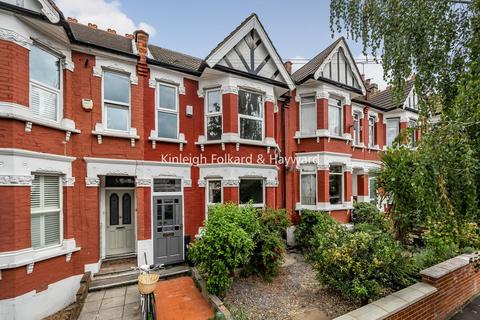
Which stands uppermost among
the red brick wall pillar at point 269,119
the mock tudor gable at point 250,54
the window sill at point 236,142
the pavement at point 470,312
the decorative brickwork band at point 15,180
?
the mock tudor gable at point 250,54

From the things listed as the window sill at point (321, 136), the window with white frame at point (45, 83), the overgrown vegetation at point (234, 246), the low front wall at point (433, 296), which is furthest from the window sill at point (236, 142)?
the low front wall at point (433, 296)

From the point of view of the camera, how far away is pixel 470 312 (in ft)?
19.2

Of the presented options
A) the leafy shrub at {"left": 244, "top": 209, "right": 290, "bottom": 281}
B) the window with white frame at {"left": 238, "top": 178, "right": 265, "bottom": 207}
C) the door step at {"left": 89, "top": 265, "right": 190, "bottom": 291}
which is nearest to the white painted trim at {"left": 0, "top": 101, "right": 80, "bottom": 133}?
the door step at {"left": 89, "top": 265, "right": 190, "bottom": 291}

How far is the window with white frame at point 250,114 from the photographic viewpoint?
30.5 feet

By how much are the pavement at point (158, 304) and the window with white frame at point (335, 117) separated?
8.77 meters

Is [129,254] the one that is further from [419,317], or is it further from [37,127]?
[419,317]

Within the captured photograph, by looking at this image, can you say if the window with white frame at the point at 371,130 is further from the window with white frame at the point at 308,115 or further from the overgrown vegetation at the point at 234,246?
the overgrown vegetation at the point at 234,246

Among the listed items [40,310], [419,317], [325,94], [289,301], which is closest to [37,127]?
[40,310]

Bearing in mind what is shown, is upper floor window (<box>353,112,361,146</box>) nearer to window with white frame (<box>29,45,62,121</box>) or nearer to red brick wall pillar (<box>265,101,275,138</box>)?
red brick wall pillar (<box>265,101,275,138</box>)

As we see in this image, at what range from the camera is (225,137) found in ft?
28.9

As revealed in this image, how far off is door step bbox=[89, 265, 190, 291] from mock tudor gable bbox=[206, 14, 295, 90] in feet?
23.3

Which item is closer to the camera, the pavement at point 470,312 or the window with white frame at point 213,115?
the pavement at point 470,312

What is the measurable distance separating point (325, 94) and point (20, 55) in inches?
406

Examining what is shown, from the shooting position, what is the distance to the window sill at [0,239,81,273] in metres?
5.12
